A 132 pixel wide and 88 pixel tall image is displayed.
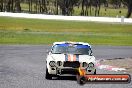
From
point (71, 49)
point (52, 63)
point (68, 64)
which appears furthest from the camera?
point (71, 49)

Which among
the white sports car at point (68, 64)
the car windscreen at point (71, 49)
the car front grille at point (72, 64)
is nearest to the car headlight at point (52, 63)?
the white sports car at point (68, 64)

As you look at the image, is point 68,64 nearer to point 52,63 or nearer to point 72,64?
point 72,64

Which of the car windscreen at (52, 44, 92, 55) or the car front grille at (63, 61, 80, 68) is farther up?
the car windscreen at (52, 44, 92, 55)

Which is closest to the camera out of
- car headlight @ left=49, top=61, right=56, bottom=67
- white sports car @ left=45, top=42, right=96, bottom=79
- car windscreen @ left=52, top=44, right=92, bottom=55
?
white sports car @ left=45, top=42, right=96, bottom=79

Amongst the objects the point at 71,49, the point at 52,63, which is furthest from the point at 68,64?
the point at 71,49

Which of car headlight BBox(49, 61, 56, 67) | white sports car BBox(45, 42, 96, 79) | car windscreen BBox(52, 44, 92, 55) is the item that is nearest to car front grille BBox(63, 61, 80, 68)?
white sports car BBox(45, 42, 96, 79)

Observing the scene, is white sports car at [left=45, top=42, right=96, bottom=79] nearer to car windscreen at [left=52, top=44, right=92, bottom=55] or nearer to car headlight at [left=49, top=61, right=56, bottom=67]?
car headlight at [left=49, top=61, right=56, bottom=67]

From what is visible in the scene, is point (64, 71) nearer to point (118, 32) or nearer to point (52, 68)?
point (52, 68)

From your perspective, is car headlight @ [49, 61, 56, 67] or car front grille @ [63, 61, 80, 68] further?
car headlight @ [49, 61, 56, 67]

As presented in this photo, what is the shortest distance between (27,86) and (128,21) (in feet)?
216

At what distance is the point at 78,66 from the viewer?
15859 mm

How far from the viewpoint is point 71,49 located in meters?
17.3

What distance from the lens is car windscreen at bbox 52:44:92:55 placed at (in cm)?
1711

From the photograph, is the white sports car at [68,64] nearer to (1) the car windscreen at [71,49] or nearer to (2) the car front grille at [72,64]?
(2) the car front grille at [72,64]
